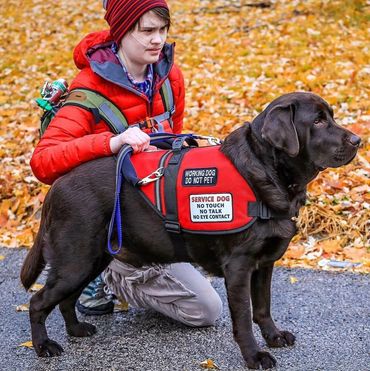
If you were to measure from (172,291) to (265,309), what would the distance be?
673mm

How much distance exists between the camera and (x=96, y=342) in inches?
169

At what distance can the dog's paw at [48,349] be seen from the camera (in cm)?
404

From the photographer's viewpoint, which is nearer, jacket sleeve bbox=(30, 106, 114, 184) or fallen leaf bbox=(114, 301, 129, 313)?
jacket sleeve bbox=(30, 106, 114, 184)

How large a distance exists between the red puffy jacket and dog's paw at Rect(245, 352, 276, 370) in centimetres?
137

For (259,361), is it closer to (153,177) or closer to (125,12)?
(153,177)

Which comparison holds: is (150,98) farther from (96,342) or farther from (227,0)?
(227,0)

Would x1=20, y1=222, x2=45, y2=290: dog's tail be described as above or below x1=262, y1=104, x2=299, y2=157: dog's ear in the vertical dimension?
below

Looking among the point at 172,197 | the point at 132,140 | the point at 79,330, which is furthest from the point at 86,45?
the point at 79,330

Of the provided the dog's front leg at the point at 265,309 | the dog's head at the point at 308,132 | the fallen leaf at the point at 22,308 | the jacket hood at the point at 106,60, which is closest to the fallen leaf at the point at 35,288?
the fallen leaf at the point at 22,308

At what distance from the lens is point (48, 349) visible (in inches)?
160

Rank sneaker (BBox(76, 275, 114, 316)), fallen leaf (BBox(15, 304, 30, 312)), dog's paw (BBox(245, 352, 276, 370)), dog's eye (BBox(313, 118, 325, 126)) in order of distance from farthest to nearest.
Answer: fallen leaf (BBox(15, 304, 30, 312))
sneaker (BBox(76, 275, 114, 316))
dog's paw (BBox(245, 352, 276, 370))
dog's eye (BBox(313, 118, 325, 126))

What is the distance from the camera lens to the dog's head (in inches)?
137

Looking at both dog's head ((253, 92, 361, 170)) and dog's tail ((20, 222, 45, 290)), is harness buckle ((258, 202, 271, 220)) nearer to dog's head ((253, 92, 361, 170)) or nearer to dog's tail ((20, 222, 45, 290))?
dog's head ((253, 92, 361, 170))

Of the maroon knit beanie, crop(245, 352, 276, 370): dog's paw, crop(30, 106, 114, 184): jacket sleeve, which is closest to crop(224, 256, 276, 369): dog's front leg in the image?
crop(245, 352, 276, 370): dog's paw
